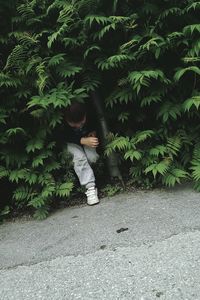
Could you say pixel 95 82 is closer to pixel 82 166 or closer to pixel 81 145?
pixel 81 145

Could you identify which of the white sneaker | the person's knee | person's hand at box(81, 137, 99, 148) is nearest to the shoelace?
the white sneaker

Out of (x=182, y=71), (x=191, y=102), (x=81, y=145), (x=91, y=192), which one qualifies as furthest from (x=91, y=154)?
(x=182, y=71)

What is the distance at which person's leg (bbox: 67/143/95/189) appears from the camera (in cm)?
480

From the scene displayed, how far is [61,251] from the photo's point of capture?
378cm

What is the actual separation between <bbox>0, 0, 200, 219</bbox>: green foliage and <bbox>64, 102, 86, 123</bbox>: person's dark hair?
105 millimetres

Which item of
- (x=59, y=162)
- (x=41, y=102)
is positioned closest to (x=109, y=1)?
(x=41, y=102)

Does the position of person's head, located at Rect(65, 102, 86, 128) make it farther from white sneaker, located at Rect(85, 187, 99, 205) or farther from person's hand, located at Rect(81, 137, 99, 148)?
white sneaker, located at Rect(85, 187, 99, 205)

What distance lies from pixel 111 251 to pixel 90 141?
5.23 feet

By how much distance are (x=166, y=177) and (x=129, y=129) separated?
2.97 ft

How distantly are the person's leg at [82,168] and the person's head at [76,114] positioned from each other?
12.4 inches

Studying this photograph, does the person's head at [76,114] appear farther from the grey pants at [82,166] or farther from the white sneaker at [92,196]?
the white sneaker at [92,196]

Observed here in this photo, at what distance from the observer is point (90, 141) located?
4762 millimetres

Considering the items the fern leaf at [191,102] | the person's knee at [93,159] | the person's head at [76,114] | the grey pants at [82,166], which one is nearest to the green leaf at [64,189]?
the grey pants at [82,166]

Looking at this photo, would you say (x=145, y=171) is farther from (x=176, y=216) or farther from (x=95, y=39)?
(x=95, y=39)
